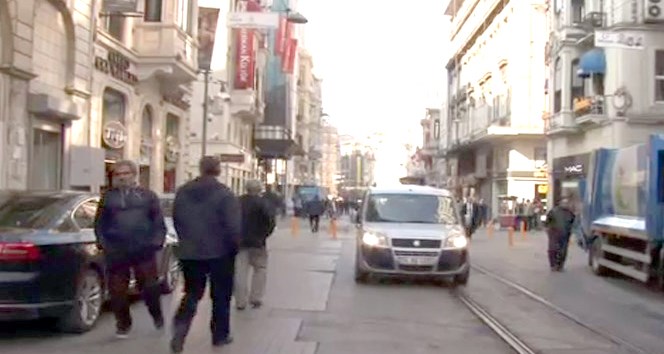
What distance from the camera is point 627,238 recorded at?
17797mm

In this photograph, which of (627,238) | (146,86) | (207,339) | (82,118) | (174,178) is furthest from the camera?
(174,178)

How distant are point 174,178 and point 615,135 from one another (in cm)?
1686

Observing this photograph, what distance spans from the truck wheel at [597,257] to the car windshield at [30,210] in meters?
12.7

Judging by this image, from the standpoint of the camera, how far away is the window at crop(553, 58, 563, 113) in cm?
4238

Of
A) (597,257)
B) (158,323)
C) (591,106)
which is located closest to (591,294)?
(597,257)

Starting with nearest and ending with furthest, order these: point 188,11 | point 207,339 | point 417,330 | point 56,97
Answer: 1. point 207,339
2. point 417,330
3. point 56,97
4. point 188,11

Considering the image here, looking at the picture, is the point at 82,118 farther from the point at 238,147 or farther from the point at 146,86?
the point at 238,147

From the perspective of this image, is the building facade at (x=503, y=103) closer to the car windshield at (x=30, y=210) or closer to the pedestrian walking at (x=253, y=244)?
the pedestrian walking at (x=253, y=244)

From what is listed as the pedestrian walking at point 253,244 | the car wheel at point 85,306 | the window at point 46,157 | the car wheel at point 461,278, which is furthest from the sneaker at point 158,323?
the window at point 46,157

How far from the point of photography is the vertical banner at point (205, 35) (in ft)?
110

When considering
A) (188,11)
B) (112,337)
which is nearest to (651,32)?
(188,11)

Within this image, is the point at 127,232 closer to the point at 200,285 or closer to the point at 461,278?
the point at 200,285

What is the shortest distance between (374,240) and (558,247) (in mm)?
→ 6333

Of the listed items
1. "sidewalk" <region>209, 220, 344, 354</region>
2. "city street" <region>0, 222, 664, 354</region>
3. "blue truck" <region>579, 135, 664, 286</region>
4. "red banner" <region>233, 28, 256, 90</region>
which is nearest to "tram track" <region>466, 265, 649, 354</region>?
"city street" <region>0, 222, 664, 354</region>
